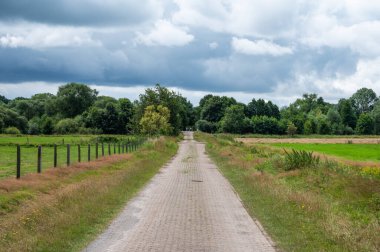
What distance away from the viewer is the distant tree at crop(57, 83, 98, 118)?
165 meters

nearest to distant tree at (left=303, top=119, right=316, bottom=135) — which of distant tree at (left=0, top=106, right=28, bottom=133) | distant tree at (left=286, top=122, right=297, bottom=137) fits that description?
distant tree at (left=286, top=122, right=297, bottom=137)

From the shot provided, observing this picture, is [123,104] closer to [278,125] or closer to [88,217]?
[278,125]

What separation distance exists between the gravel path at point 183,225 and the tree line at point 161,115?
68.0 metres

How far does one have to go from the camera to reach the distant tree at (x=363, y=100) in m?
191

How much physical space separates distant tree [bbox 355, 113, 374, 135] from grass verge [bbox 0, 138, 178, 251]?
143m

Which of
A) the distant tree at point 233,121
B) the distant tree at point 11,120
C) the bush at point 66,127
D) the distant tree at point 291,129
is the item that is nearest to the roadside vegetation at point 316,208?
the distant tree at point 11,120

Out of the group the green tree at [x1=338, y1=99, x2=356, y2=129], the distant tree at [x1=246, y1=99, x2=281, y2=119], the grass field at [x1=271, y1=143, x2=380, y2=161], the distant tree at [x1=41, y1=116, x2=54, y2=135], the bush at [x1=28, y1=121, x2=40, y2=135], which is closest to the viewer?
the grass field at [x1=271, y1=143, x2=380, y2=161]

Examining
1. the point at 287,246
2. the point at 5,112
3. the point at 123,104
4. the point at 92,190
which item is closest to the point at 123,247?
the point at 287,246

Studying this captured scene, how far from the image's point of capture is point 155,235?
421 inches

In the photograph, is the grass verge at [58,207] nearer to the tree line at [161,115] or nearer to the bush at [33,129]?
the tree line at [161,115]

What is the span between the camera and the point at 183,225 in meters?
12.0

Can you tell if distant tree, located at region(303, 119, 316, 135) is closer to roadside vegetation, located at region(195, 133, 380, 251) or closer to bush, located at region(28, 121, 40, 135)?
bush, located at region(28, 121, 40, 135)

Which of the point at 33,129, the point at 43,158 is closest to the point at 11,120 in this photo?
the point at 33,129

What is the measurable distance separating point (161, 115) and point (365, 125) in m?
85.7
